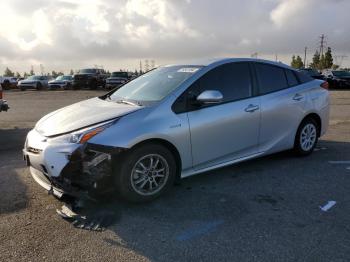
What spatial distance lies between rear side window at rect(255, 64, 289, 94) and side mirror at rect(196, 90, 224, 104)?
1144mm

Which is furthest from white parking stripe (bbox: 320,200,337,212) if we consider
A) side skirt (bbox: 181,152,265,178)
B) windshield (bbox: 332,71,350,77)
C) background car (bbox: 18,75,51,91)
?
background car (bbox: 18,75,51,91)

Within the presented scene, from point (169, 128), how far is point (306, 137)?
2.87 m

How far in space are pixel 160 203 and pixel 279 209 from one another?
129 centimetres

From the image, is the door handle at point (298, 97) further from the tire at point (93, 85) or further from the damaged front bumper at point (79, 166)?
the tire at point (93, 85)

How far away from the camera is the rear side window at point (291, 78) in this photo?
6.28 m

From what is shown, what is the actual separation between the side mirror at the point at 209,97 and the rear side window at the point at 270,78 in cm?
114

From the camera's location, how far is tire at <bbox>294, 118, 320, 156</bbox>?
6346mm

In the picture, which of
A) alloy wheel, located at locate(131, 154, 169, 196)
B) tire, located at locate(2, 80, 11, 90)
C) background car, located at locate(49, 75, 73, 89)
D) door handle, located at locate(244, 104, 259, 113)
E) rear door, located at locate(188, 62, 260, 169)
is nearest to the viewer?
alloy wheel, located at locate(131, 154, 169, 196)

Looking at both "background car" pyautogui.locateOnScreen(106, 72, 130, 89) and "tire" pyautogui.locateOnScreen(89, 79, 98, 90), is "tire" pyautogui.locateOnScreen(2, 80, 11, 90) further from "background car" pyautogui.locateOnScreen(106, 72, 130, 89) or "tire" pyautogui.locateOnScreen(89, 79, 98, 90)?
"background car" pyautogui.locateOnScreen(106, 72, 130, 89)

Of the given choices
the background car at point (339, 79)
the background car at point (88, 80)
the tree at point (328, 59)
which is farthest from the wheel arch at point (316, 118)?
the tree at point (328, 59)

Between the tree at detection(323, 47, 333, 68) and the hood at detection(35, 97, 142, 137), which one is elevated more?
the tree at detection(323, 47, 333, 68)

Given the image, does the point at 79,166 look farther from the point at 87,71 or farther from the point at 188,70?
the point at 87,71

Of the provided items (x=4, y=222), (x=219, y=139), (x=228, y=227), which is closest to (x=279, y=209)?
(x=228, y=227)

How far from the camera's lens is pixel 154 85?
5328 mm
